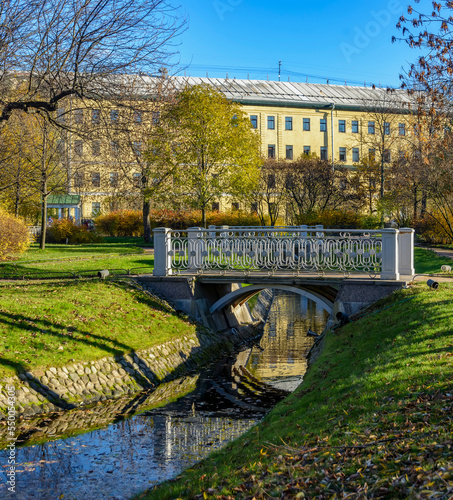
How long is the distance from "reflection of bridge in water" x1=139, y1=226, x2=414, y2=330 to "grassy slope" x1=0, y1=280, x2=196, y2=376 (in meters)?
1.38

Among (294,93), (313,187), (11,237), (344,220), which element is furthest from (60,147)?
(294,93)

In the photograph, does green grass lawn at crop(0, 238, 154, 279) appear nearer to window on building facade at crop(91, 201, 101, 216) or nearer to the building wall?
window on building facade at crop(91, 201, 101, 216)

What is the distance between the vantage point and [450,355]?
8.52 meters

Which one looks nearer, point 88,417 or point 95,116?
point 88,417

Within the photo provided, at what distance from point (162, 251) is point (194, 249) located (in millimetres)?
991

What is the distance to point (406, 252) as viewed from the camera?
15.5 metres

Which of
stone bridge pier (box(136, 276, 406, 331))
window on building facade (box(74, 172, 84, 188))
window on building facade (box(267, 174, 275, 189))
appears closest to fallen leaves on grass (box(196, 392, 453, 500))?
stone bridge pier (box(136, 276, 406, 331))

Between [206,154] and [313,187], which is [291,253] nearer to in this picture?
[206,154]

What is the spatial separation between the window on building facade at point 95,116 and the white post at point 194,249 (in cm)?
545

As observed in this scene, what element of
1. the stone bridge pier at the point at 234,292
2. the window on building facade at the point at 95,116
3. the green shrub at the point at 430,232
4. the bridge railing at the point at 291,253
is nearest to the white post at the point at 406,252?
the bridge railing at the point at 291,253

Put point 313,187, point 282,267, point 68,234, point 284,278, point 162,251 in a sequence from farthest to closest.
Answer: point 313,187, point 68,234, point 162,251, point 282,267, point 284,278

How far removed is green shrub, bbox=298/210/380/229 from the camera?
36875 millimetres

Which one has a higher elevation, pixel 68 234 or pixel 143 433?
pixel 68 234

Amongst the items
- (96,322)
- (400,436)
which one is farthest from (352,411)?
(96,322)
